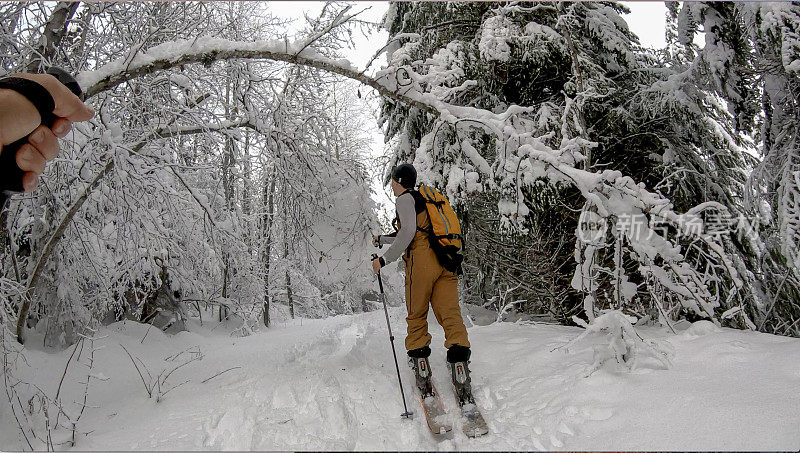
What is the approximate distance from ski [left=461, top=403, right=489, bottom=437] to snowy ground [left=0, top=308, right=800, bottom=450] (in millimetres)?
76

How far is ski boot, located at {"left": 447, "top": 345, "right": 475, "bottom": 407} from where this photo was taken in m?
3.46

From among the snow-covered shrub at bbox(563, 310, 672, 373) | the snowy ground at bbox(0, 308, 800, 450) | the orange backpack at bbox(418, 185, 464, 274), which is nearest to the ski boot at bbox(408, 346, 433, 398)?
the snowy ground at bbox(0, 308, 800, 450)

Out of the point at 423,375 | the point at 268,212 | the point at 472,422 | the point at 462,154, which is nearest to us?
the point at 472,422

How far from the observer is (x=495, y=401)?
11.5ft

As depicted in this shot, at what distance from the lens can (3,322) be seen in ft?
11.8

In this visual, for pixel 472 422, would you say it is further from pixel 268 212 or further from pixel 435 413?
pixel 268 212

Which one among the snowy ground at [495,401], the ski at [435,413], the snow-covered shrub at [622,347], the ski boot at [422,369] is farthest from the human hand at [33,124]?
the snow-covered shrub at [622,347]

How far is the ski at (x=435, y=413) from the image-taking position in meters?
3.07

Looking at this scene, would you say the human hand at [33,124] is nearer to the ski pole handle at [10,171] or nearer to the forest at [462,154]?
the ski pole handle at [10,171]

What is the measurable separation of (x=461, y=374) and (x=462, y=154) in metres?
2.84

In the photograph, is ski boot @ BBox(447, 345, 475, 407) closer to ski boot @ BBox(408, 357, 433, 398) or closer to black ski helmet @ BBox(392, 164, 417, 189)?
ski boot @ BBox(408, 357, 433, 398)

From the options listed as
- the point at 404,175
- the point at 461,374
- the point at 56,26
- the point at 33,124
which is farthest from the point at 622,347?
the point at 56,26

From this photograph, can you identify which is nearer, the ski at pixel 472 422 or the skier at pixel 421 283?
the ski at pixel 472 422

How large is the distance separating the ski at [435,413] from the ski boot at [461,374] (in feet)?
0.57
